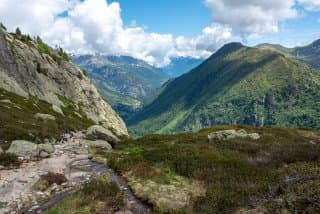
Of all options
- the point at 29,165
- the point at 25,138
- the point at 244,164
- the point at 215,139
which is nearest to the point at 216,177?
the point at 244,164

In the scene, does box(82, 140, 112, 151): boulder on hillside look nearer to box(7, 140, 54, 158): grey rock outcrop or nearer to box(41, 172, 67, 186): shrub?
box(7, 140, 54, 158): grey rock outcrop

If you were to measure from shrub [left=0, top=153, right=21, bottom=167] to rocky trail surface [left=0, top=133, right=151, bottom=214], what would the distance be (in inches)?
29.4

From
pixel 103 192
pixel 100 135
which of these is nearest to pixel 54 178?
pixel 103 192

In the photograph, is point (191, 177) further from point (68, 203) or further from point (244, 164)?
point (68, 203)

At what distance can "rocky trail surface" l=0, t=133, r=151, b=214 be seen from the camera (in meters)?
16.5

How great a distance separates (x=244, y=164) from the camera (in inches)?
845

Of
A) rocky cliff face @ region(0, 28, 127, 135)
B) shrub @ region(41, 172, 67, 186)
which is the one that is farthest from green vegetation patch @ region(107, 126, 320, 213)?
rocky cliff face @ region(0, 28, 127, 135)

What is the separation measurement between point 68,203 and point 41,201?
264 centimetres

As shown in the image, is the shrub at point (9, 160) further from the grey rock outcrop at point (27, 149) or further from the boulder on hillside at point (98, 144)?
the boulder on hillside at point (98, 144)

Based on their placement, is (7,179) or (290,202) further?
(7,179)

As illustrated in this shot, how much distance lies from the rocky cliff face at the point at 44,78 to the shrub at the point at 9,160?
1791 inches

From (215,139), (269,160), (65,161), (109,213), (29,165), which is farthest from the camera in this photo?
(215,139)

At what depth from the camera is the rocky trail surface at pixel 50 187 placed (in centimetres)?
1655

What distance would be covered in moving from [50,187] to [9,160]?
25.9 ft
